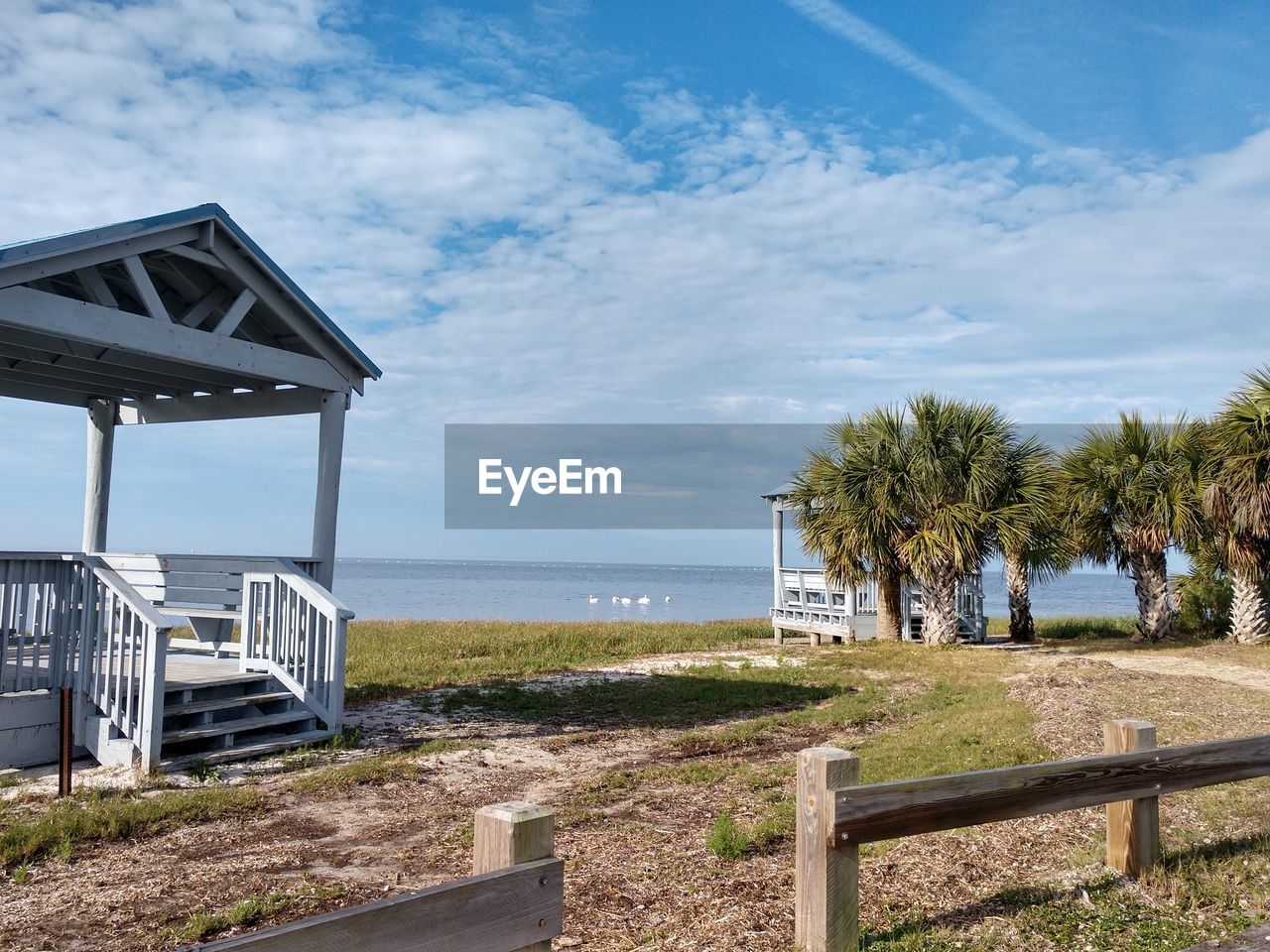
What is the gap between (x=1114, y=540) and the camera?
66.6 feet

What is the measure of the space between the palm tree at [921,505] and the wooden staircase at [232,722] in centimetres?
1314

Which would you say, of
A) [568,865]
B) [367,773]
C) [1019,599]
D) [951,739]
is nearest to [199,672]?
[367,773]

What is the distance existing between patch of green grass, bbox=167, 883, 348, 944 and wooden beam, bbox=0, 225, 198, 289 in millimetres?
5248

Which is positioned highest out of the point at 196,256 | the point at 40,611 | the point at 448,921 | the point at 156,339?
the point at 196,256

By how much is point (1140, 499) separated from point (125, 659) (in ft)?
59.9

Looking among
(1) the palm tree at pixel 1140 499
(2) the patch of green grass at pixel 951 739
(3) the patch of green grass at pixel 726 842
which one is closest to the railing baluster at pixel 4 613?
(3) the patch of green grass at pixel 726 842

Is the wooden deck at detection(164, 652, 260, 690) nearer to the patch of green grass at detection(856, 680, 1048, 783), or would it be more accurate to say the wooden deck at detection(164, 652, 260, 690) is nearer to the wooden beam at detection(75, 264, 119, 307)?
the wooden beam at detection(75, 264, 119, 307)

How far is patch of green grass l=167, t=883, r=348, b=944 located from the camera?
434 centimetres

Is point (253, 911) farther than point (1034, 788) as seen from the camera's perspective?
Yes

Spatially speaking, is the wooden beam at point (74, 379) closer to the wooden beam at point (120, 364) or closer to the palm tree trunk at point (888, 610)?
the wooden beam at point (120, 364)

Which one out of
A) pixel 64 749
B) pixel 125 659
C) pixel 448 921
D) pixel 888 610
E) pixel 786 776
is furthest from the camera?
pixel 888 610

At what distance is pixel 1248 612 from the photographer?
1839 centimetres

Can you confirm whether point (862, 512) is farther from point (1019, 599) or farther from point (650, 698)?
point (650, 698)

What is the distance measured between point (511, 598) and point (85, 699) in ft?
204
